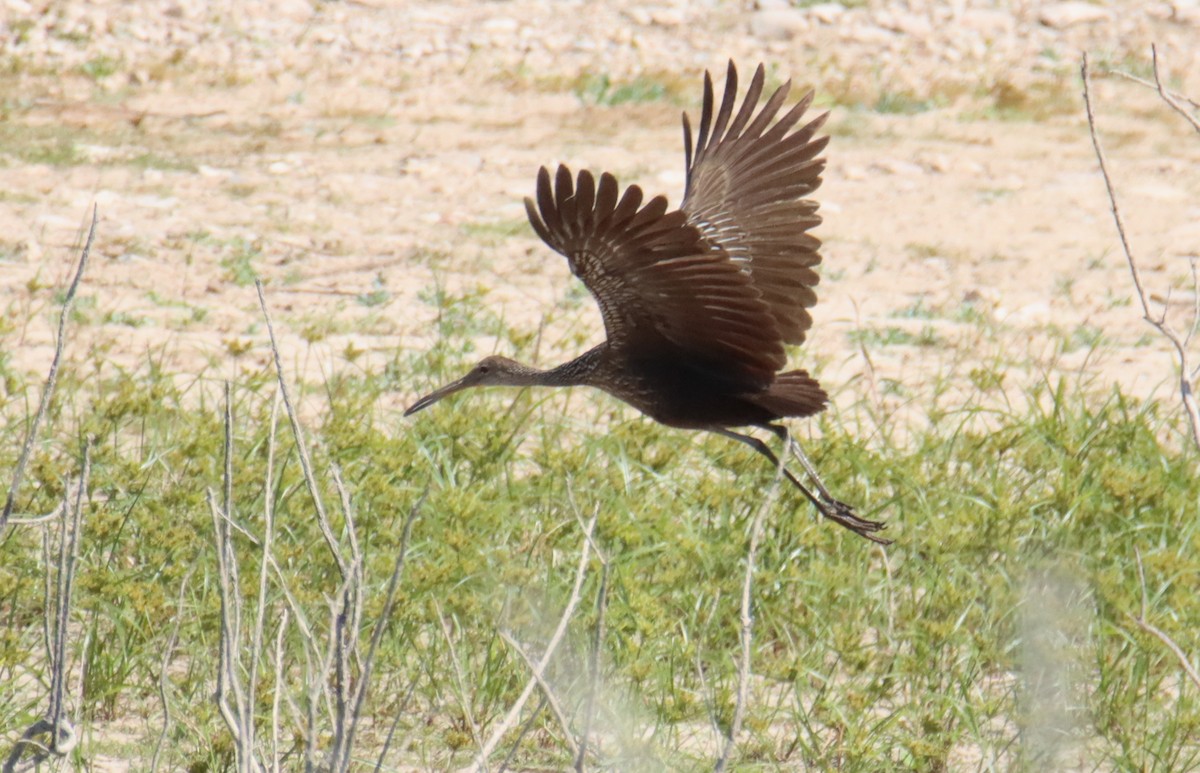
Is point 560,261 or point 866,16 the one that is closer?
point 560,261

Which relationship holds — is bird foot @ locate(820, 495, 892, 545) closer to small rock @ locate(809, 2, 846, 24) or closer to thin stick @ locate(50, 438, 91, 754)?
thin stick @ locate(50, 438, 91, 754)

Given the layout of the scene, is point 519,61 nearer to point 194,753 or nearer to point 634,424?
point 634,424

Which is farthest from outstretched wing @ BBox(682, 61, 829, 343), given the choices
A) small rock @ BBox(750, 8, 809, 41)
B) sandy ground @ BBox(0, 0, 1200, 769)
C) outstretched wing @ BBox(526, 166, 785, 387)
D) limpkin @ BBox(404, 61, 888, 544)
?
small rock @ BBox(750, 8, 809, 41)

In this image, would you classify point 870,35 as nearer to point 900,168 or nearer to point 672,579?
point 900,168

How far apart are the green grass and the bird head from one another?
144 mm

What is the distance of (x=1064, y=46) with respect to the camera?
462 inches

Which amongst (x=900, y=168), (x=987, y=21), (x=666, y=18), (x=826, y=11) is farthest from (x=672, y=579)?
(x=987, y=21)

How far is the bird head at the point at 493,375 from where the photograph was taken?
15.4 ft

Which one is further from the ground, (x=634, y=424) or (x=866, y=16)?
(x=866, y=16)

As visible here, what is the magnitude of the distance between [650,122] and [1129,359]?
388 centimetres

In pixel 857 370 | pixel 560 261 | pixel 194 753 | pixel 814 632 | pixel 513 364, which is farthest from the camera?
pixel 560 261

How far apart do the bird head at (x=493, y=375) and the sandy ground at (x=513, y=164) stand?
108 centimetres

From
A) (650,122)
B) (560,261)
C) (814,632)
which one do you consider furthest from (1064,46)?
(814,632)

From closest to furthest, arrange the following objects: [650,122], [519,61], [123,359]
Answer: [123,359] → [650,122] → [519,61]
